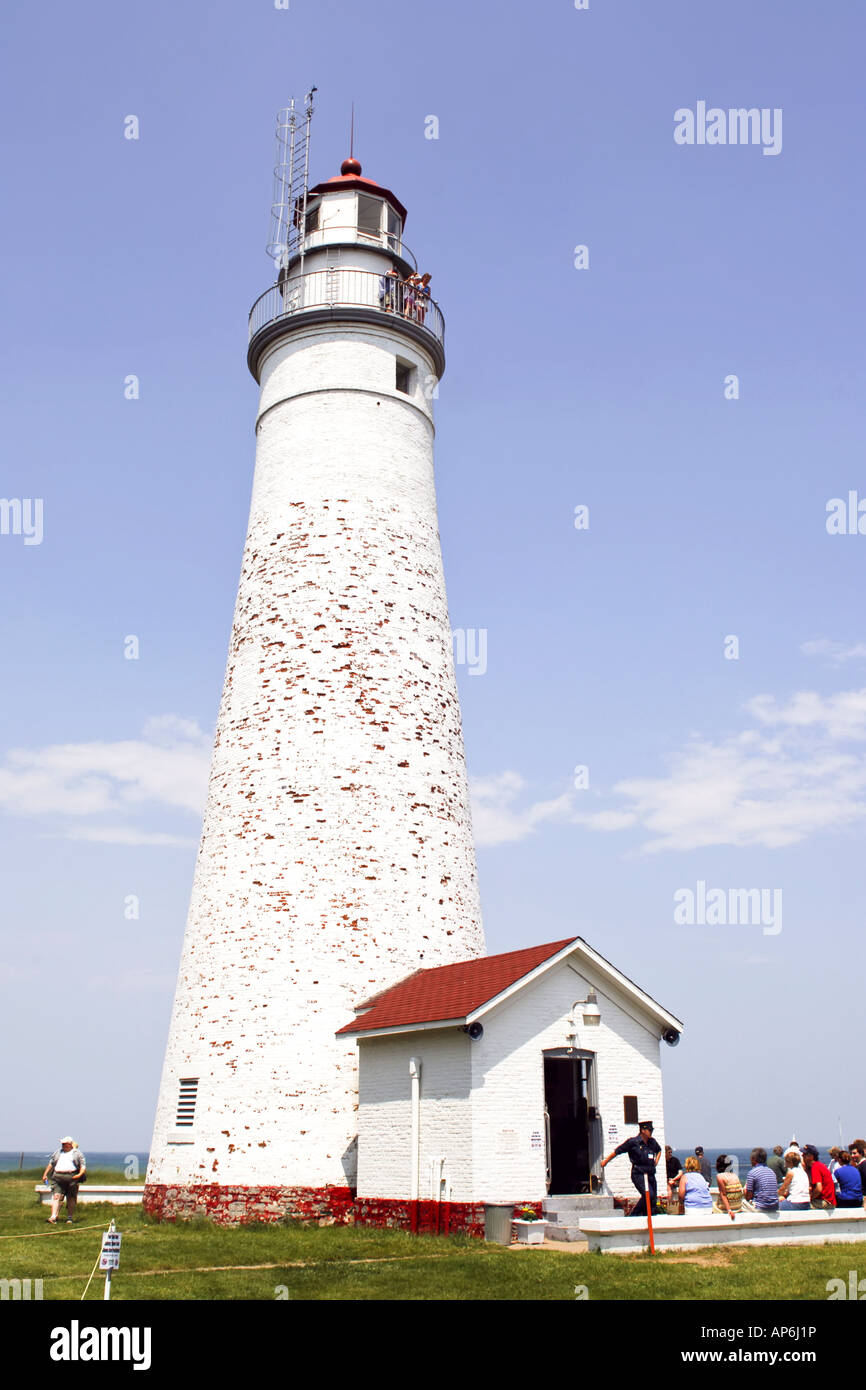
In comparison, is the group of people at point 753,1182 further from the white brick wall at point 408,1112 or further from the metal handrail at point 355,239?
the metal handrail at point 355,239

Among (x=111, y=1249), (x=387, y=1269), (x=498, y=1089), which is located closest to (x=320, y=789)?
(x=498, y=1089)

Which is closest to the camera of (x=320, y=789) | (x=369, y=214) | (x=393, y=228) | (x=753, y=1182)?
(x=753, y=1182)

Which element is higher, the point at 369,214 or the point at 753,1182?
the point at 369,214

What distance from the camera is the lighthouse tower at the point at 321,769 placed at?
19094 mm

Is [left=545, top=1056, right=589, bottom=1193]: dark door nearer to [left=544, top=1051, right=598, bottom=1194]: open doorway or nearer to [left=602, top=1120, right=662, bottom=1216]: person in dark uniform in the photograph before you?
[left=544, top=1051, right=598, bottom=1194]: open doorway

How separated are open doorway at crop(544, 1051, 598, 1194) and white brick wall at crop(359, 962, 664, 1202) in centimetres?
29

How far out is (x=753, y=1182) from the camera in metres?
15.8

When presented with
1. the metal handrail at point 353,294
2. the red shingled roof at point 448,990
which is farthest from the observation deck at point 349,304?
the red shingled roof at point 448,990

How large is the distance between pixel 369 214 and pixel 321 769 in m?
13.2

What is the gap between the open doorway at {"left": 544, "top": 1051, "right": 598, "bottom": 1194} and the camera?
17.7 metres

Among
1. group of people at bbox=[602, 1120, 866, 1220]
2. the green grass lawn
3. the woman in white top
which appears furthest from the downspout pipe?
the woman in white top

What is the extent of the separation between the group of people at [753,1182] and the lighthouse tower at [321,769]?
521cm

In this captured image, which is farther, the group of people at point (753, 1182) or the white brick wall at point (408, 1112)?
the white brick wall at point (408, 1112)

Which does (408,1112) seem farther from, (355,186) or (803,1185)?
(355,186)
